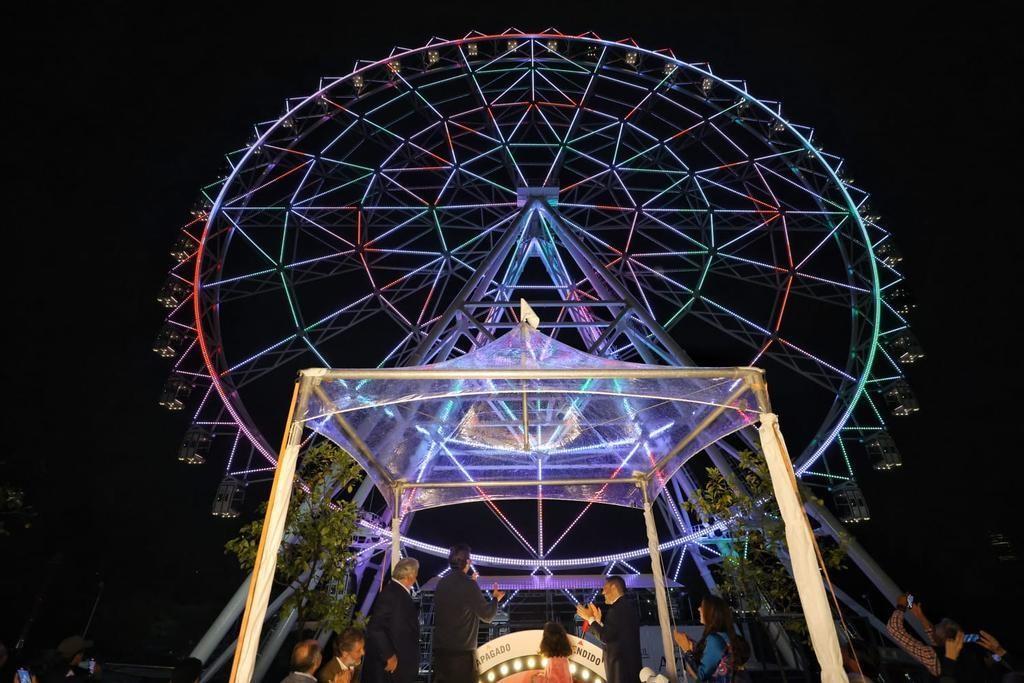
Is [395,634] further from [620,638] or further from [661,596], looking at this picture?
[661,596]

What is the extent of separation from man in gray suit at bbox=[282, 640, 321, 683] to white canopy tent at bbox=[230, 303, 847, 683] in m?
0.57

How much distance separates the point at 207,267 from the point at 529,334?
1205cm

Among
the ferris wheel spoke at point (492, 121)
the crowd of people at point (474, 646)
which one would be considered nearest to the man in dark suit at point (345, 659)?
the crowd of people at point (474, 646)

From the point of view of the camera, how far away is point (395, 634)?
19.4 ft

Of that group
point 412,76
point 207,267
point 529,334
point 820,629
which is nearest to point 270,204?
point 207,267

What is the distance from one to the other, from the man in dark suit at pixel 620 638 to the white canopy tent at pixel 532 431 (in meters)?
0.52

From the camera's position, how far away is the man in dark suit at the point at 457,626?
6219 millimetres

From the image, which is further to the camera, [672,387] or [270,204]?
[270,204]

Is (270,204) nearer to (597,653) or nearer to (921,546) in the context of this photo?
(597,653)

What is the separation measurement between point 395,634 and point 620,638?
2526mm

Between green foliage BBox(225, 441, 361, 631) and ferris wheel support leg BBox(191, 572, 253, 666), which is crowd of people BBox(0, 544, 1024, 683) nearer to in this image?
green foliage BBox(225, 441, 361, 631)

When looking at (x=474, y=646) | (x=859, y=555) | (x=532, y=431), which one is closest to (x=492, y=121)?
(x=532, y=431)

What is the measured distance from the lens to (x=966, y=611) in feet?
80.3

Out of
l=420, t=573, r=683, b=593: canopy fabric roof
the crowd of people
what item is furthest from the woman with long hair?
l=420, t=573, r=683, b=593: canopy fabric roof
